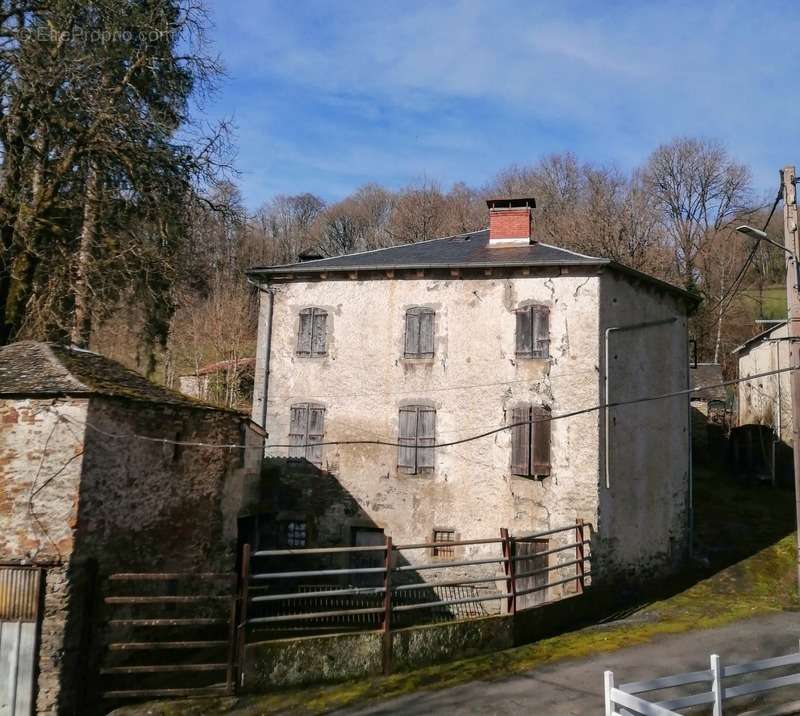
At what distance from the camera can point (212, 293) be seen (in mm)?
33250

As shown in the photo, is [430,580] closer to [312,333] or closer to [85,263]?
[312,333]

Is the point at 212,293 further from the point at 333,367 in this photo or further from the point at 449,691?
the point at 449,691

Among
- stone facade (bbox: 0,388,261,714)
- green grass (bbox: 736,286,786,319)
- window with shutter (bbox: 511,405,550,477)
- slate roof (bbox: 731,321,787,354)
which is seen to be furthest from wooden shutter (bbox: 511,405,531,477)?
green grass (bbox: 736,286,786,319)

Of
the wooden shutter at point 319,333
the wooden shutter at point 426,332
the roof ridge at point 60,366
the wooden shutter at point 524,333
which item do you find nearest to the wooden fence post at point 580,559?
the wooden shutter at point 524,333

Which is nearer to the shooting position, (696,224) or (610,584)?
(610,584)

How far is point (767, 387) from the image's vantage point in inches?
1083

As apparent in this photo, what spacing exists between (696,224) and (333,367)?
26.6 m

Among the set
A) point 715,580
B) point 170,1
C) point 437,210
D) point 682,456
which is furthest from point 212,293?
point 715,580

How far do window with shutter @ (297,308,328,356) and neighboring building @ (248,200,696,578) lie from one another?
0.11ft

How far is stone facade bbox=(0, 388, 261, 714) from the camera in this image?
895 cm

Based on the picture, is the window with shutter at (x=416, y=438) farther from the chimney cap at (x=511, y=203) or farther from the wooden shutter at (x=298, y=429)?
the chimney cap at (x=511, y=203)

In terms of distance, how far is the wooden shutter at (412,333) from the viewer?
16.1 meters

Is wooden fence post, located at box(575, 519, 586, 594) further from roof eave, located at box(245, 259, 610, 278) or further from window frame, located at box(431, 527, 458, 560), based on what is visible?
roof eave, located at box(245, 259, 610, 278)

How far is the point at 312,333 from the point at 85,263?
519 centimetres
